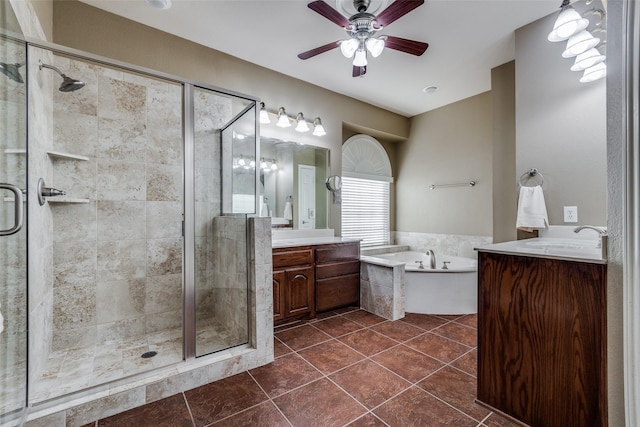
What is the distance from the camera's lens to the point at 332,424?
151cm

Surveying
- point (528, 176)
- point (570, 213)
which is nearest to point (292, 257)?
point (528, 176)

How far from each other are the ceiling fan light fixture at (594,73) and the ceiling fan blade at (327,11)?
1803 millimetres

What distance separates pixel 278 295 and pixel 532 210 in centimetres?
236

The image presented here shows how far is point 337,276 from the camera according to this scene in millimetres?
3205

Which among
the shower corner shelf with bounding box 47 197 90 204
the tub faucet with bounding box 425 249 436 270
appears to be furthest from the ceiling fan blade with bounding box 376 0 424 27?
the tub faucet with bounding box 425 249 436 270

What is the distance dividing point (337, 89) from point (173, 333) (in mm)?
3416

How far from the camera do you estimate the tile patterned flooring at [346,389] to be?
1.55m

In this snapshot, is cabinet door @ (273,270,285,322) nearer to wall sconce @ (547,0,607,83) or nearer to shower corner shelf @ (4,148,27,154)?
shower corner shelf @ (4,148,27,154)

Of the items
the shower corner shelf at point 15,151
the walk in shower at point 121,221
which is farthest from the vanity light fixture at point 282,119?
the shower corner shelf at point 15,151

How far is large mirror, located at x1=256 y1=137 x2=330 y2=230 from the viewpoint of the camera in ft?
10.8

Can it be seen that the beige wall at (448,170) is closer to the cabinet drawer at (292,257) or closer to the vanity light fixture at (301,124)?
the vanity light fixture at (301,124)

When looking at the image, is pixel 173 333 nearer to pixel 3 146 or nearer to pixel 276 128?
pixel 3 146

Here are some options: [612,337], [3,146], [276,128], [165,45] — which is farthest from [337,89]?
[612,337]

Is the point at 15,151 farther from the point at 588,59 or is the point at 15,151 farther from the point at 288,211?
the point at 588,59
